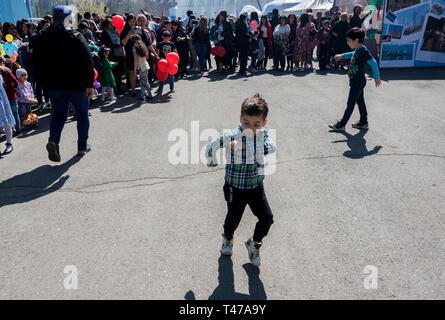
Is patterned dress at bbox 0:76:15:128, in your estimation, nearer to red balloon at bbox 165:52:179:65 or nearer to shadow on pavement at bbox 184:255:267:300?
red balloon at bbox 165:52:179:65

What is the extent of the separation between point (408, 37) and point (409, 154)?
9.36m

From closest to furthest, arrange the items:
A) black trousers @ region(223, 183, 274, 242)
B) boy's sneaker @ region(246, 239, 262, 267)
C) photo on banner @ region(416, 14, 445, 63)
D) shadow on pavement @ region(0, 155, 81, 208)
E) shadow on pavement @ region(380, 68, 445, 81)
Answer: black trousers @ region(223, 183, 274, 242) → boy's sneaker @ region(246, 239, 262, 267) → shadow on pavement @ region(0, 155, 81, 208) → shadow on pavement @ region(380, 68, 445, 81) → photo on banner @ region(416, 14, 445, 63)

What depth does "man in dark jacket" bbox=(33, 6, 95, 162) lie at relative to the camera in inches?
209

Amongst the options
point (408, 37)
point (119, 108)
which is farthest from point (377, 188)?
point (408, 37)

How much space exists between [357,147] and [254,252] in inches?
138

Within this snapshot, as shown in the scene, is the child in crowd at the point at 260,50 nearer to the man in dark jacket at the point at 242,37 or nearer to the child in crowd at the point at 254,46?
the child in crowd at the point at 254,46

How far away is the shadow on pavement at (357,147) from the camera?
5.64 m

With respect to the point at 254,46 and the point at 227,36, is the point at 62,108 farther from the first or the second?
the point at 254,46

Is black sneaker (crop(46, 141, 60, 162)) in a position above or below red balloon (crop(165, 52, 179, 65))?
below

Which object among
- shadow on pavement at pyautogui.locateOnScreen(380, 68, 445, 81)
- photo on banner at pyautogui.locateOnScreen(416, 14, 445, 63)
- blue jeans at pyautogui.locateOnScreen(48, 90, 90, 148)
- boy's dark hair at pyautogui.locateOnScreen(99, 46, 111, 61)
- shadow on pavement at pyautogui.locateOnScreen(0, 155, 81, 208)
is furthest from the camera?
photo on banner at pyautogui.locateOnScreen(416, 14, 445, 63)

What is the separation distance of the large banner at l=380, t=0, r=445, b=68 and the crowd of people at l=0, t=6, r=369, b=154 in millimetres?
1139

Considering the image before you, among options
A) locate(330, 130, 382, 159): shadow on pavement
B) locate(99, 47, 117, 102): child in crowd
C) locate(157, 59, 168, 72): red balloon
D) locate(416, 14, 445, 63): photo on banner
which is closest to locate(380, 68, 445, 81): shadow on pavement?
locate(416, 14, 445, 63): photo on banner

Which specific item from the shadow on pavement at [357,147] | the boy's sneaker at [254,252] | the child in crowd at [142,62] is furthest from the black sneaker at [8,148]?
the shadow on pavement at [357,147]

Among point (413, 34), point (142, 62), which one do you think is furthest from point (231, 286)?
point (413, 34)
